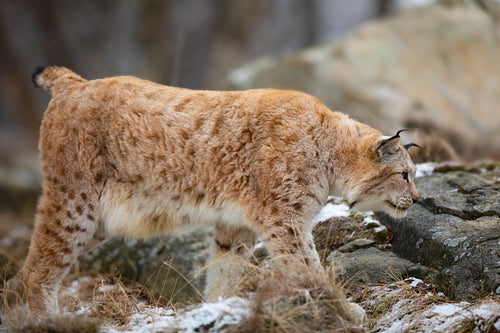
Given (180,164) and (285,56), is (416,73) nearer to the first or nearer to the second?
(285,56)

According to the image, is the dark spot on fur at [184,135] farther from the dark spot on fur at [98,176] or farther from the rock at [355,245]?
the rock at [355,245]

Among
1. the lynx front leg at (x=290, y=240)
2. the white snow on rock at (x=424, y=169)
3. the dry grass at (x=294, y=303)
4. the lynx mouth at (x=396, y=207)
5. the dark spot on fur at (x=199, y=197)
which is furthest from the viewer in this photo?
the white snow on rock at (x=424, y=169)

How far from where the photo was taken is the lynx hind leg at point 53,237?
14.3 feet

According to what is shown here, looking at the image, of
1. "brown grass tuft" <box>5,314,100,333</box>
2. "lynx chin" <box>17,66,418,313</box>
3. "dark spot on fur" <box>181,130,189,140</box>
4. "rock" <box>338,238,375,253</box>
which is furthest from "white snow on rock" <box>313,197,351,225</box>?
"brown grass tuft" <box>5,314,100,333</box>

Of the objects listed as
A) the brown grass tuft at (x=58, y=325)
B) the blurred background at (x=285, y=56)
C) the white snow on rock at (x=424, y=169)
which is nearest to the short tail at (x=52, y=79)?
the brown grass tuft at (x=58, y=325)

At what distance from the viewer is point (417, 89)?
10148 mm

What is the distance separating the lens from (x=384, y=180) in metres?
4.45

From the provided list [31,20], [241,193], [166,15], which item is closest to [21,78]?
[31,20]

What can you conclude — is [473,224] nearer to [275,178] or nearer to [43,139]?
[275,178]

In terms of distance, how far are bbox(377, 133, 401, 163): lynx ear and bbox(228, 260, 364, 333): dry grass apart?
132cm

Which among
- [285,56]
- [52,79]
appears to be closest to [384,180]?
[52,79]

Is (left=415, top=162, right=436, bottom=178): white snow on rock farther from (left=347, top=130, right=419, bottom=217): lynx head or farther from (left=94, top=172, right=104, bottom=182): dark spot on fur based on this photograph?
(left=94, top=172, right=104, bottom=182): dark spot on fur

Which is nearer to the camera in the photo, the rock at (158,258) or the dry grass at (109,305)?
the dry grass at (109,305)

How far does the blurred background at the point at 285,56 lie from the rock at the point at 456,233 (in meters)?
1.87
